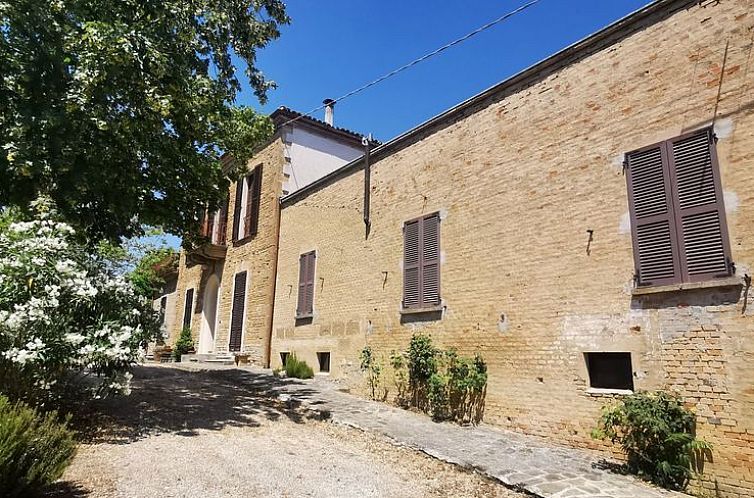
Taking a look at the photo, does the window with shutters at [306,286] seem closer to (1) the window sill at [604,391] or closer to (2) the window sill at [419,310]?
(2) the window sill at [419,310]

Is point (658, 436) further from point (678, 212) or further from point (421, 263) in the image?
point (421, 263)

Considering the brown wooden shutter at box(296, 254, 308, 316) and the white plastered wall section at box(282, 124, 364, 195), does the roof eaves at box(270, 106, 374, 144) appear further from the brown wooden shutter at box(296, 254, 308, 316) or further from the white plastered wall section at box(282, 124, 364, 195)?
the brown wooden shutter at box(296, 254, 308, 316)

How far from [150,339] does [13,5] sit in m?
4.93

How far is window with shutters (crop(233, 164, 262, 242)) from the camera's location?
16234 mm

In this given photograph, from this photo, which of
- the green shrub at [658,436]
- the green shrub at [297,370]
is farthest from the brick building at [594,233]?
the green shrub at [297,370]

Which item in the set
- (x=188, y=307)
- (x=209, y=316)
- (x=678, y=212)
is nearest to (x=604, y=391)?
(x=678, y=212)

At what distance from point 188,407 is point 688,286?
7698 millimetres

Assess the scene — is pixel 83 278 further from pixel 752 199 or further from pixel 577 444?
pixel 752 199

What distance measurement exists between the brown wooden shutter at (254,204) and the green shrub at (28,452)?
40.0 ft

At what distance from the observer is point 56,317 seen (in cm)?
565

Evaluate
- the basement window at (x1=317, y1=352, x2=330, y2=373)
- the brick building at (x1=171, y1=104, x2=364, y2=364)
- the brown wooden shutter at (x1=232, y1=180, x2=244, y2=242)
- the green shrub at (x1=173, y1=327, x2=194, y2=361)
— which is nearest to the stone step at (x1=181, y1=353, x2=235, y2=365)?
the brick building at (x1=171, y1=104, x2=364, y2=364)

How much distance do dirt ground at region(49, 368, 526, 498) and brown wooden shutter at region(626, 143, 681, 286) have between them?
3265mm

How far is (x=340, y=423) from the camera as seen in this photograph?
820cm

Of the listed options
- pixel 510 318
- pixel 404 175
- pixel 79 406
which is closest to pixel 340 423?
pixel 510 318
